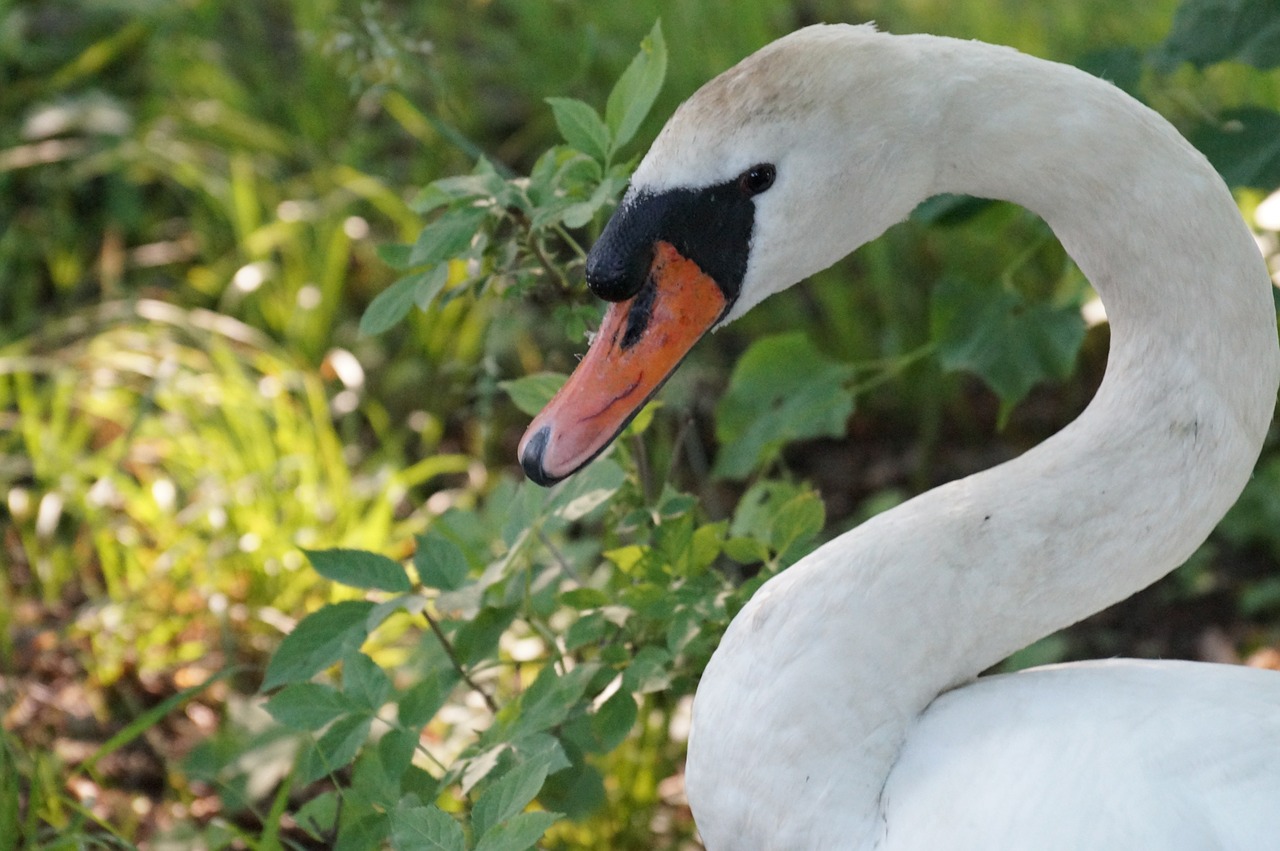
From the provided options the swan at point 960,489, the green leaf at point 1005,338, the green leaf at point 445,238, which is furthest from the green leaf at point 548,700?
the green leaf at point 1005,338

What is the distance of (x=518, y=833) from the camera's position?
1652mm

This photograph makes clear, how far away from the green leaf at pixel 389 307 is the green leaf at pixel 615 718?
23.4 inches

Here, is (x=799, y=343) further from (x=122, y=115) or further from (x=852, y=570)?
(x=122, y=115)

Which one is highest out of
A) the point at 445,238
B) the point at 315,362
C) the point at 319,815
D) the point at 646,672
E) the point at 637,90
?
the point at 637,90

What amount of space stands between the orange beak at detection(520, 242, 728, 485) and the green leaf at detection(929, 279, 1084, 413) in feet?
3.23

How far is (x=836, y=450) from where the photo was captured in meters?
4.07

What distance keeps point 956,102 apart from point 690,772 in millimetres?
829

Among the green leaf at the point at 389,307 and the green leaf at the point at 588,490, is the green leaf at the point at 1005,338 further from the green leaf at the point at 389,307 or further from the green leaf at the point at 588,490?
the green leaf at the point at 389,307

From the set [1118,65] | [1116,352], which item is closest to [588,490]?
[1116,352]

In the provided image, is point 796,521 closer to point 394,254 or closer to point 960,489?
point 960,489

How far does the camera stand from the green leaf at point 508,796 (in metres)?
1.67

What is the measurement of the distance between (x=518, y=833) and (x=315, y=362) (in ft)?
8.30

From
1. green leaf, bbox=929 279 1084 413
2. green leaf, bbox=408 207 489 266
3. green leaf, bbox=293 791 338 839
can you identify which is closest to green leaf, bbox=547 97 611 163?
green leaf, bbox=408 207 489 266

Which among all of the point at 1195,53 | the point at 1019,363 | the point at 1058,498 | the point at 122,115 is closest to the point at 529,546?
the point at 1058,498
